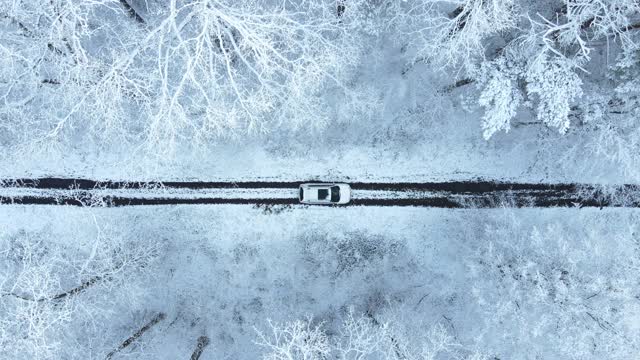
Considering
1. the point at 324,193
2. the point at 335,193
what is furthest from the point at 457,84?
the point at 324,193

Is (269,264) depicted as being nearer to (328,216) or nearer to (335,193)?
(328,216)

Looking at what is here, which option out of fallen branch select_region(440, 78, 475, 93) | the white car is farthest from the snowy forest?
the white car

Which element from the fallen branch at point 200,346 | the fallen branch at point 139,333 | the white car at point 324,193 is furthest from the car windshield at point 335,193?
the fallen branch at point 139,333

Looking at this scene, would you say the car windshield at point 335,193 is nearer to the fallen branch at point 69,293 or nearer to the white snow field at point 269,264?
the white snow field at point 269,264

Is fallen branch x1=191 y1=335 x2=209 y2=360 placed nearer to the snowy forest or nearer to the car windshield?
the snowy forest

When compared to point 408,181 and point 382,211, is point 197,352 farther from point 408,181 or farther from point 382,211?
point 408,181

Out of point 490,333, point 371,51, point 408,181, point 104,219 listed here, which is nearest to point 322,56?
point 371,51
